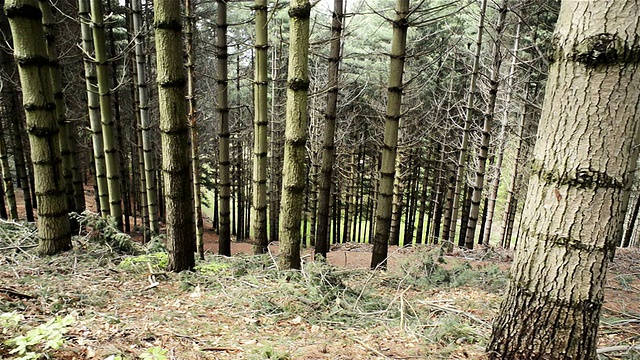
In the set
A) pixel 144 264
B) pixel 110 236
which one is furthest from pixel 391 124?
pixel 110 236

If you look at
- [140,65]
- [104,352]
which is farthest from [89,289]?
[140,65]

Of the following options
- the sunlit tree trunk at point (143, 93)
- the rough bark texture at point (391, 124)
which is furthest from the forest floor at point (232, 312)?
the sunlit tree trunk at point (143, 93)

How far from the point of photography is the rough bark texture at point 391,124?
575cm

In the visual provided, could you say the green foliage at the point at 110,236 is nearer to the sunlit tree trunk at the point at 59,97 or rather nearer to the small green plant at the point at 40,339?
the sunlit tree trunk at the point at 59,97

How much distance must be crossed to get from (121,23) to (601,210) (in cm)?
1830

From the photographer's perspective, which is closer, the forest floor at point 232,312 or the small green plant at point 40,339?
the small green plant at point 40,339

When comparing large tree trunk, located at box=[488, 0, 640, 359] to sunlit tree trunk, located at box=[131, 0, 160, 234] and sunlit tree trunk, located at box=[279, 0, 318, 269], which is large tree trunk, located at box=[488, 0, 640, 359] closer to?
sunlit tree trunk, located at box=[279, 0, 318, 269]

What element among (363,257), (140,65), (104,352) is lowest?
(363,257)

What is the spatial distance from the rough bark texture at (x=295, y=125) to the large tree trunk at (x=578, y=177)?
2521 millimetres

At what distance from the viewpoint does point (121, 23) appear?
1560cm

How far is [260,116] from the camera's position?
642 cm

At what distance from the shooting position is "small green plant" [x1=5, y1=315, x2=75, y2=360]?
6.50 feet

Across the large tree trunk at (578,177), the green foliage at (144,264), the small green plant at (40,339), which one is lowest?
the green foliage at (144,264)

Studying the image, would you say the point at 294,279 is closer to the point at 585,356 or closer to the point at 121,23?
the point at 585,356
